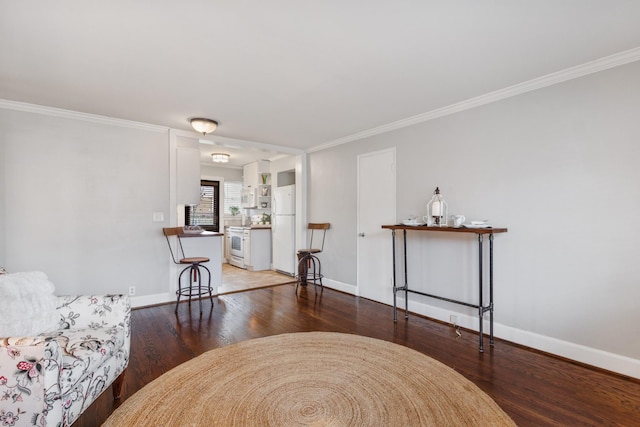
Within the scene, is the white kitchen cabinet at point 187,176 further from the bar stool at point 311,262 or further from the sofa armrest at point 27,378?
the sofa armrest at point 27,378

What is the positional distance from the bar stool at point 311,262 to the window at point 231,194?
3.19 metres

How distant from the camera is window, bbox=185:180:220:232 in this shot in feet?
23.7

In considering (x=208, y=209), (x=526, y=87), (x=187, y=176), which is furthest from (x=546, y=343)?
(x=208, y=209)

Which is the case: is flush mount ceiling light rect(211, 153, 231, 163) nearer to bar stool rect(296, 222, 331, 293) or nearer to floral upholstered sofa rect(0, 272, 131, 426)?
bar stool rect(296, 222, 331, 293)

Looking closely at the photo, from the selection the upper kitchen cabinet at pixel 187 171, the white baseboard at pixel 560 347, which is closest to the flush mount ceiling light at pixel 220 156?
the upper kitchen cabinet at pixel 187 171

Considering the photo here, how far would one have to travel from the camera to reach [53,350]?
1.36 metres

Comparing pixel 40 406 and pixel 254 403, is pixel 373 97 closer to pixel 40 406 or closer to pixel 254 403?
pixel 254 403

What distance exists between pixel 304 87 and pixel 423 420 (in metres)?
2.73

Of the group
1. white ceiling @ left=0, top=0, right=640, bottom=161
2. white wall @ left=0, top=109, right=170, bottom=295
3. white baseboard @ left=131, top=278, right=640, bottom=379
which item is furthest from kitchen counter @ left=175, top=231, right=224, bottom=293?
white ceiling @ left=0, top=0, right=640, bottom=161

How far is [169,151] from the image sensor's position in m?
4.26

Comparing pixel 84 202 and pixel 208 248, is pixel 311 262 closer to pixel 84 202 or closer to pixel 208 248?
pixel 208 248

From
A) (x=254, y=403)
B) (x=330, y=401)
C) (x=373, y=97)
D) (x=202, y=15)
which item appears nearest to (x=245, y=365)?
(x=254, y=403)

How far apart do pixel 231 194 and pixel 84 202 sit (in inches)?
168

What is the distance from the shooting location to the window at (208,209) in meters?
7.24
